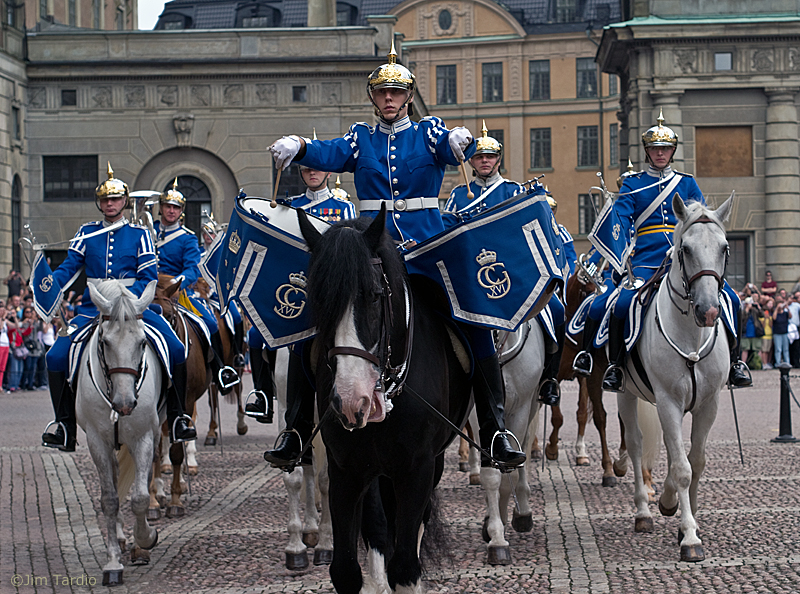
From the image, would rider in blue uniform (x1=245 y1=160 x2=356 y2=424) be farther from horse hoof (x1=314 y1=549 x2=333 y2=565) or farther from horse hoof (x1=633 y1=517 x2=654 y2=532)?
horse hoof (x1=633 y1=517 x2=654 y2=532)

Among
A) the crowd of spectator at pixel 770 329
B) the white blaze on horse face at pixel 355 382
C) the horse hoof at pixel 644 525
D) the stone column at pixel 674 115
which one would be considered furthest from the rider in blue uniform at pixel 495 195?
the stone column at pixel 674 115

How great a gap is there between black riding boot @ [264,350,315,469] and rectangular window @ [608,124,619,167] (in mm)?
59719

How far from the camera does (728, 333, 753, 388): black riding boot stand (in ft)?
29.7

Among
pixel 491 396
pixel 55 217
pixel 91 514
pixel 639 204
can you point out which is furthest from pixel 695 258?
pixel 55 217

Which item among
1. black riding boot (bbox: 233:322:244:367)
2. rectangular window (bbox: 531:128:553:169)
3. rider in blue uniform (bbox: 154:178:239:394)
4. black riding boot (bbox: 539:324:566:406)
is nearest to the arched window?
black riding boot (bbox: 233:322:244:367)

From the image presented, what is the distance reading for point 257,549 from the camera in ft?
28.6

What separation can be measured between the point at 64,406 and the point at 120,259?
4.40 feet

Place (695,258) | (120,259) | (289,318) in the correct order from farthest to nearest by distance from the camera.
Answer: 1. (120,259)
2. (695,258)
3. (289,318)

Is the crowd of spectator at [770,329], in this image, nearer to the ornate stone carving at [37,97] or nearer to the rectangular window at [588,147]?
the ornate stone carving at [37,97]

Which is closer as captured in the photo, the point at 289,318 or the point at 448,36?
the point at 289,318

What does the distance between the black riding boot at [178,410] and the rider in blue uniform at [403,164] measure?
3253mm

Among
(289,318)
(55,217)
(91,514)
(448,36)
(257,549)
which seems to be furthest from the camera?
(448,36)

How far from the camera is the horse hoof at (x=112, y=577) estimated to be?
7.75 meters

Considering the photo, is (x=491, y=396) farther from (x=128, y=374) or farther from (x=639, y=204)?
(x=639, y=204)
